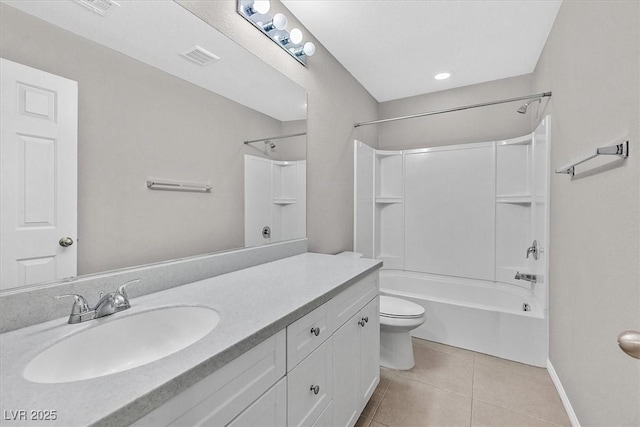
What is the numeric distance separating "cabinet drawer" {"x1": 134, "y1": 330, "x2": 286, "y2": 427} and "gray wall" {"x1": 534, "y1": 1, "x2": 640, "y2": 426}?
47.2 inches

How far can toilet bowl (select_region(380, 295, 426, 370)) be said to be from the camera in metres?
2.01

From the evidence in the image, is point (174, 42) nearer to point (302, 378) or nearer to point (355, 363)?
point (302, 378)

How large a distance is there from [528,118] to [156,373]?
11.4ft

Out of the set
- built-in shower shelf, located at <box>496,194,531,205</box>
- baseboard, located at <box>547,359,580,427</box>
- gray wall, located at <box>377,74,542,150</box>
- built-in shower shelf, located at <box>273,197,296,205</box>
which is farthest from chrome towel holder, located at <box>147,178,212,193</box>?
built-in shower shelf, located at <box>496,194,531,205</box>

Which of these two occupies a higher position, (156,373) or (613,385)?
(156,373)

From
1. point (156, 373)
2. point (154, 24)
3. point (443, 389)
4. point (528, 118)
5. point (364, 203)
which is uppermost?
point (528, 118)

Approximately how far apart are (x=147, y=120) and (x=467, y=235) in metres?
2.99

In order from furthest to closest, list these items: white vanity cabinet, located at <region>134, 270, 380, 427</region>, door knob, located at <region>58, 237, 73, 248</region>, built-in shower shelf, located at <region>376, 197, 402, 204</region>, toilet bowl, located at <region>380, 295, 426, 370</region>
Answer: built-in shower shelf, located at <region>376, 197, 402, 204</region> → toilet bowl, located at <region>380, 295, 426, 370</region> → door knob, located at <region>58, 237, 73, 248</region> → white vanity cabinet, located at <region>134, 270, 380, 427</region>

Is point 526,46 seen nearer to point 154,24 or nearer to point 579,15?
point 579,15

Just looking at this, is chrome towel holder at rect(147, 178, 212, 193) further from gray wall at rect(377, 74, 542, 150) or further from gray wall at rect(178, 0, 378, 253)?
gray wall at rect(377, 74, 542, 150)

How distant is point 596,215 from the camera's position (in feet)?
4.14

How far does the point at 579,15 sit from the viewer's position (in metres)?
1.48

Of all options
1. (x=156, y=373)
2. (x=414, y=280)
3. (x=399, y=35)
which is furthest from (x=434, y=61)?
(x=156, y=373)

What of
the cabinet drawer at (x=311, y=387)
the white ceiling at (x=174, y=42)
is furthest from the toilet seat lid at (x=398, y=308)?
the white ceiling at (x=174, y=42)
